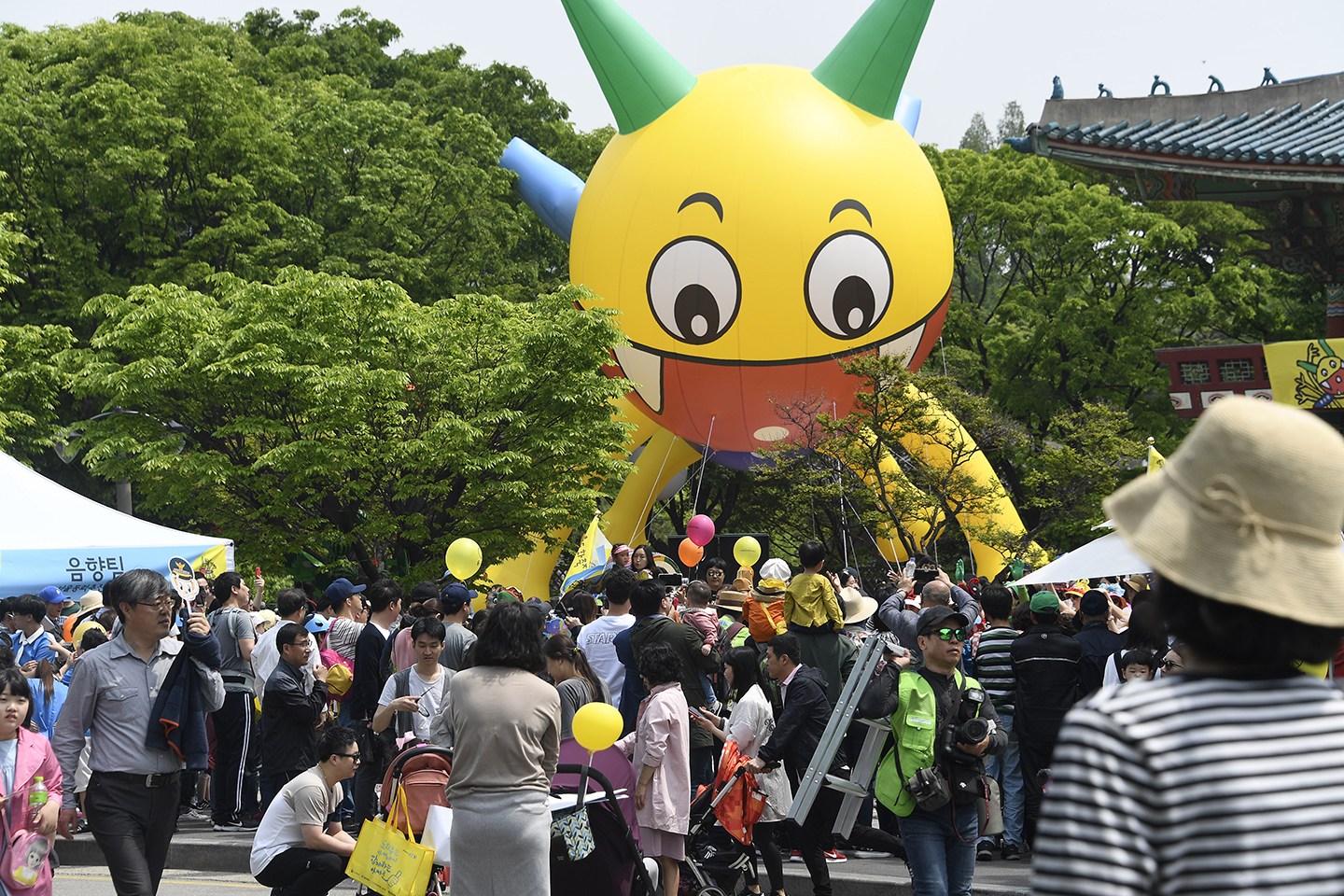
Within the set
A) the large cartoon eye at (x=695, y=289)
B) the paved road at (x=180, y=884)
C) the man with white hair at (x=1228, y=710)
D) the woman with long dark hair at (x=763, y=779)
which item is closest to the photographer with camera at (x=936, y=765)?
the woman with long dark hair at (x=763, y=779)

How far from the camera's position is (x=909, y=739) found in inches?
222

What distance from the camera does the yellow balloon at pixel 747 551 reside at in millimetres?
14250

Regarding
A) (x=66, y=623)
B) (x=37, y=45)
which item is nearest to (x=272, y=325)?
(x=66, y=623)

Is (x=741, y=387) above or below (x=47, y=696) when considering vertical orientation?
above

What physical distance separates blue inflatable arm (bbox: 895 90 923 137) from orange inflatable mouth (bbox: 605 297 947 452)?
4357mm

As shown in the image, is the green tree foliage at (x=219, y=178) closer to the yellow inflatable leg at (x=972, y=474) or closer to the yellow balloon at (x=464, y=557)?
the yellow inflatable leg at (x=972, y=474)

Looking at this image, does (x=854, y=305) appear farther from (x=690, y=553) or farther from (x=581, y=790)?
(x=581, y=790)

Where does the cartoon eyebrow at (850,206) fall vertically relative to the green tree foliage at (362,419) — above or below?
above

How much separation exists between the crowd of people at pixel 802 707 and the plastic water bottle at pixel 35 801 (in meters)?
0.03

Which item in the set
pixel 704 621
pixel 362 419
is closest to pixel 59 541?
pixel 704 621

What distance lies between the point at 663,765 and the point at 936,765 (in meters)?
1.62

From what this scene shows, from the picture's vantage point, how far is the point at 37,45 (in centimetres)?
2931

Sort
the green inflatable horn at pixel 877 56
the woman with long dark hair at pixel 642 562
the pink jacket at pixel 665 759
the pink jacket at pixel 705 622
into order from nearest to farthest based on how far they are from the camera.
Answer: the pink jacket at pixel 665 759, the pink jacket at pixel 705 622, the woman with long dark hair at pixel 642 562, the green inflatable horn at pixel 877 56

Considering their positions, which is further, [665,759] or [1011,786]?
[1011,786]
